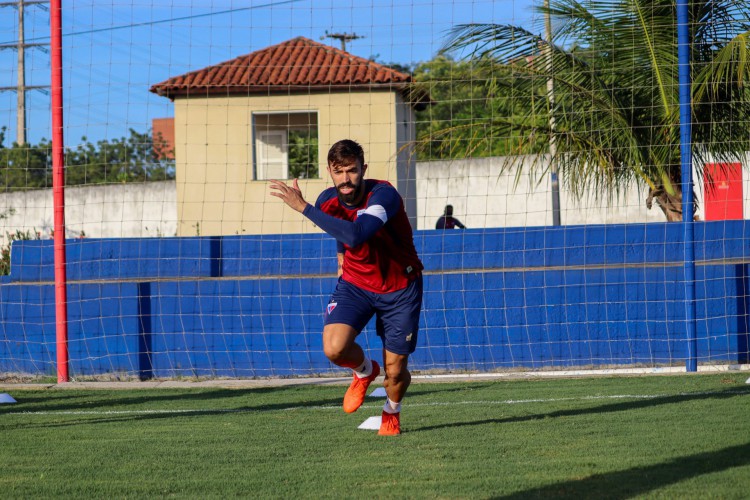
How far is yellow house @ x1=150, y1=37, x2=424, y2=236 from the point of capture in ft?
54.5

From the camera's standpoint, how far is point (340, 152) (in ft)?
19.4

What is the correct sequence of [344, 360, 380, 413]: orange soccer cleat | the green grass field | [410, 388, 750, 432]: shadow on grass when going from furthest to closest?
[410, 388, 750, 432]: shadow on grass → [344, 360, 380, 413]: orange soccer cleat → the green grass field

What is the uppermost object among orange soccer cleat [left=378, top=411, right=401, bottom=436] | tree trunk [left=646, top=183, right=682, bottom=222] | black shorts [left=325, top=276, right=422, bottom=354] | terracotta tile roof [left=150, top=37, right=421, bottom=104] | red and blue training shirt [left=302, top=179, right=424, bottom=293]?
terracotta tile roof [left=150, top=37, right=421, bottom=104]

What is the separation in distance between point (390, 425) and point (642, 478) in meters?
2.03

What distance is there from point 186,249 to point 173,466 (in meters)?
6.34

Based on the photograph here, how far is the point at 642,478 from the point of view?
15.7 ft

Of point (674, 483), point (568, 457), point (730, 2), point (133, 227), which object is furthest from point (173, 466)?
point (133, 227)

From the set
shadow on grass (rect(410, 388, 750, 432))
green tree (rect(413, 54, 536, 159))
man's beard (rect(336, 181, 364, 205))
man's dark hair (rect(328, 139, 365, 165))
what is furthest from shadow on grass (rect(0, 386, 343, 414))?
green tree (rect(413, 54, 536, 159))

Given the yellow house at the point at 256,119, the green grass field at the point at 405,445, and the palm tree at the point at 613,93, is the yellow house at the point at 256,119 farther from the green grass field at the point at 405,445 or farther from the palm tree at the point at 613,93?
the green grass field at the point at 405,445

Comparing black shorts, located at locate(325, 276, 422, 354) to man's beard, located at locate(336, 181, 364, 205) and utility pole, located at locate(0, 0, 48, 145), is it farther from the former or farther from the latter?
utility pole, located at locate(0, 0, 48, 145)

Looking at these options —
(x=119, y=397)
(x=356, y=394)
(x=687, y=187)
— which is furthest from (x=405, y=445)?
(x=687, y=187)

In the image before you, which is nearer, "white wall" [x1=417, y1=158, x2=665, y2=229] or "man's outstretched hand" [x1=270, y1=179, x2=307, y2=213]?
"man's outstretched hand" [x1=270, y1=179, x2=307, y2=213]

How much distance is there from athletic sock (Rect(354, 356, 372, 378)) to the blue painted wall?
4.27 metres

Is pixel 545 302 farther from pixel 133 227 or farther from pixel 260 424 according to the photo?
pixel 133 227
